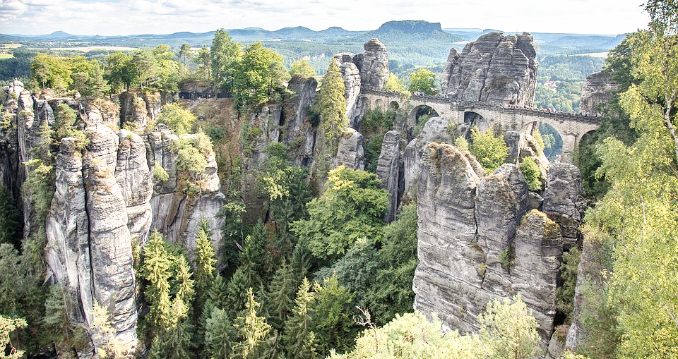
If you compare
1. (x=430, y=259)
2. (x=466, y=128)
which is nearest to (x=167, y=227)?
(x=430, y=259)

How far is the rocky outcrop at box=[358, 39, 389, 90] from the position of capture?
53.1m

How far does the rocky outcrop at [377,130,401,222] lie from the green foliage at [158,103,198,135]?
1820 cm

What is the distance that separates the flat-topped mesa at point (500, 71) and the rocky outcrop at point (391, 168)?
33.2 feet

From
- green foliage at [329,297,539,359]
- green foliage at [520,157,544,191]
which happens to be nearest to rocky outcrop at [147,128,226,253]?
→ green foliage at [329,297,539,359]

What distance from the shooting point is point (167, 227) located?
3978cm

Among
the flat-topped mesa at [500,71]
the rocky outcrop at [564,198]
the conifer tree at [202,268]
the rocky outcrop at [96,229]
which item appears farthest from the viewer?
the flat-topped mesa at [500,71]

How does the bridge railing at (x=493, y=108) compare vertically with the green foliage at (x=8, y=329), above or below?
above

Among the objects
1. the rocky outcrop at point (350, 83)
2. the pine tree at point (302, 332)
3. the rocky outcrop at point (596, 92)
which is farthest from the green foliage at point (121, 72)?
the rocky outcrop at point (596, 92)

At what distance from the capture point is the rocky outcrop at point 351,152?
42.2 meters

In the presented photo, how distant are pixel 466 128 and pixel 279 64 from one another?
2103cm

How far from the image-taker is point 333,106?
143 feet

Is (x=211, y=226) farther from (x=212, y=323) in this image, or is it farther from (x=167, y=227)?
(x=212, y=323)

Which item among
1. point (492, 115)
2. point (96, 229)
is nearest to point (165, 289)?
point (96, 229)

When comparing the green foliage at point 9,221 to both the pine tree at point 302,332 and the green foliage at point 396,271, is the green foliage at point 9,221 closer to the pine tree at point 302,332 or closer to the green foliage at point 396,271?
the pine tree at point 302,332
